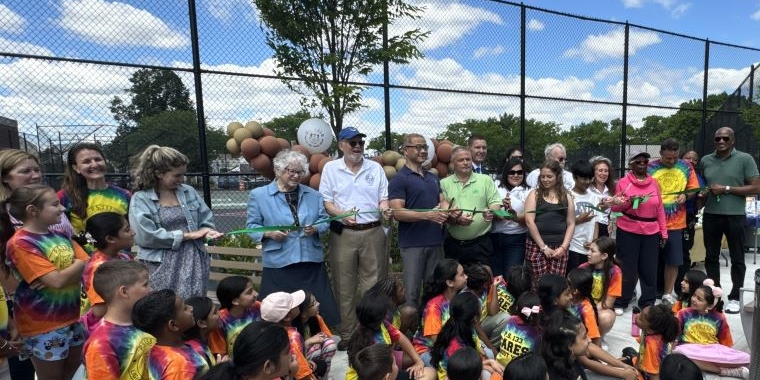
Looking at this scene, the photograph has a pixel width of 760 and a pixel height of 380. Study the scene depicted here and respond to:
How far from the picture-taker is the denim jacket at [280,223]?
11.0 feet

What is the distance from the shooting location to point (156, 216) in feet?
9.25

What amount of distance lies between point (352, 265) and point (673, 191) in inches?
136

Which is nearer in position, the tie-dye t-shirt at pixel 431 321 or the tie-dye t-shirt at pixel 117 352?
the tie-dye t-shirt at pixel 117 352

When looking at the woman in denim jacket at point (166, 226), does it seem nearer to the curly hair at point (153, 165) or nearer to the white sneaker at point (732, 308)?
the curly hair at point (153, 165)

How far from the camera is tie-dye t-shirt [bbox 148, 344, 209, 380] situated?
194 centimetres

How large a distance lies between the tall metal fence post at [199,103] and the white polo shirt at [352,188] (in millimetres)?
1886

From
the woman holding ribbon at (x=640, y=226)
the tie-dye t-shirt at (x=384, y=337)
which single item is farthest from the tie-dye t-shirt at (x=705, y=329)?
the tie-dye t-shirt at (x=384, y=337)

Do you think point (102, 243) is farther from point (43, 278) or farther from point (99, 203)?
point (99, 203)

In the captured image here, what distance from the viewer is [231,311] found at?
2.78 metres

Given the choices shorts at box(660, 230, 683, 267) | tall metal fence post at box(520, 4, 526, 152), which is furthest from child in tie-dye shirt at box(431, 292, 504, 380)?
tall metal fence post at box(520, 4, 526, 152)

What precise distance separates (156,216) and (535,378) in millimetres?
2322

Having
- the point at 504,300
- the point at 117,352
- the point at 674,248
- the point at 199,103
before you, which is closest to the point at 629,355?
the point at 504,300

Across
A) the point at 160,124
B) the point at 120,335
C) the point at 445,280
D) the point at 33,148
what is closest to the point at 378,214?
the point at 445,280

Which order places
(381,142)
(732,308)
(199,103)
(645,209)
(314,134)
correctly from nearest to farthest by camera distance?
1. (645,209)
2. (732,308)
3. (199,103)
4. (314,134)
5. (381,142)
